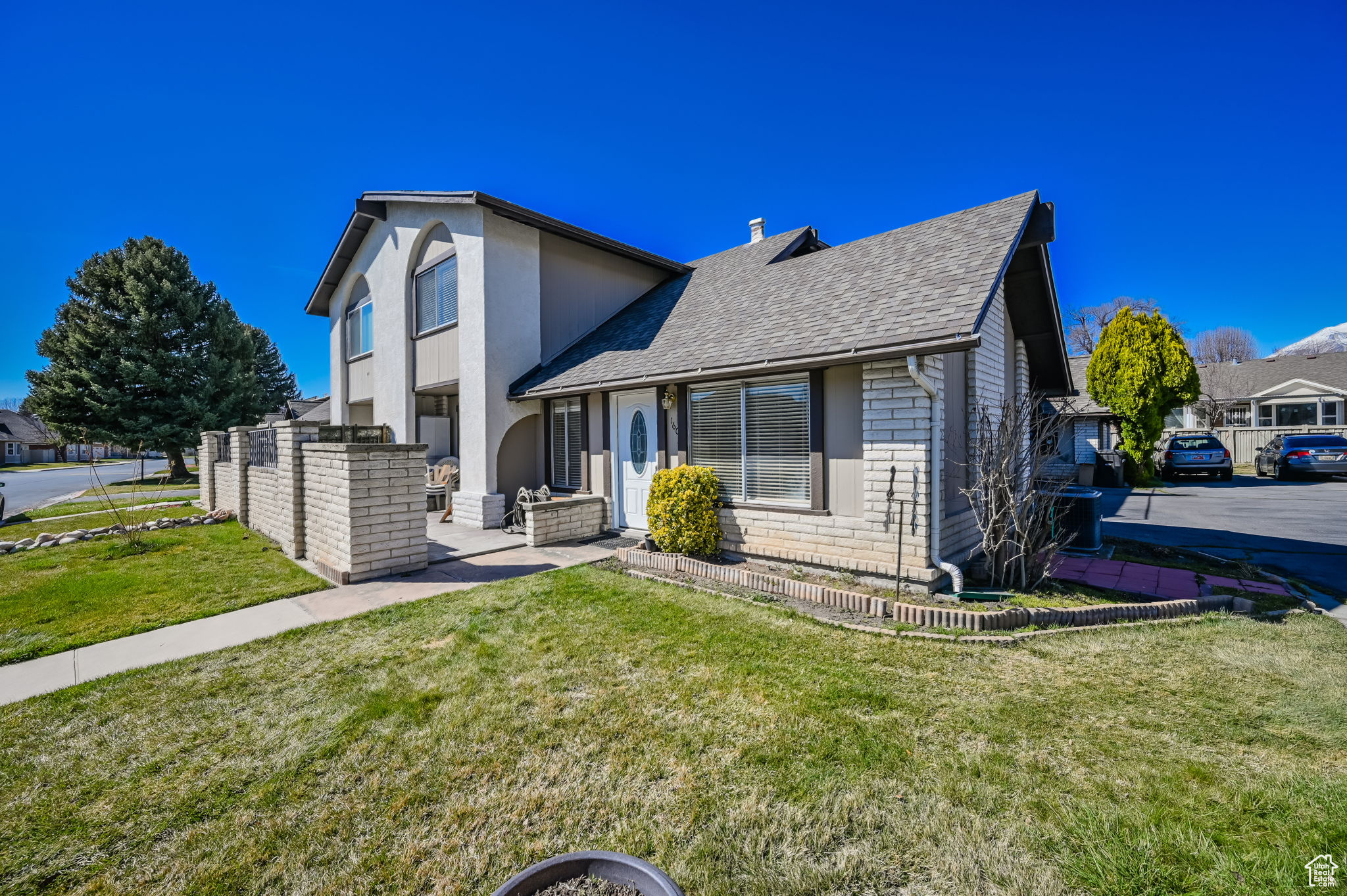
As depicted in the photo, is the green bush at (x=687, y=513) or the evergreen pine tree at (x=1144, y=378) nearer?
the green bush at (x=687, y=513)

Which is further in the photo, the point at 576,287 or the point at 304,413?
the point at 304,413

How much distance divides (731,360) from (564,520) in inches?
166

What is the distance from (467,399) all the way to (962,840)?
1111cm

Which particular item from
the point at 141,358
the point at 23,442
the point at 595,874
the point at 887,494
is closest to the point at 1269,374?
the point at 887,494

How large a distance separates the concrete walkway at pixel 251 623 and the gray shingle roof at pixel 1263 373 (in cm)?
2986

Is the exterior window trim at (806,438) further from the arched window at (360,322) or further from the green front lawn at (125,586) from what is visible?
the arched window at (360,322)

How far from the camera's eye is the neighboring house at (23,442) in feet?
174

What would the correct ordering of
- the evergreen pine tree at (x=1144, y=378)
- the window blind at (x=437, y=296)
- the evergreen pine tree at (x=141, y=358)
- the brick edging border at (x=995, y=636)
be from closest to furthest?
the brick edging border at (x=995, y=636) < the window blind at (x=437, y=296) < the evergreen pine tree at (x=1144, y=378) < the evergreen pine tree at (x=141, y=358)

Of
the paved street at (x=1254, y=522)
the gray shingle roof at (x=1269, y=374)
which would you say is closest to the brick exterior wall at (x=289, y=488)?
the paved street at (x=1254, y=522)

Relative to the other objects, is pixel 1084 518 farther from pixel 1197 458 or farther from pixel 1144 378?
pixel 1197 458

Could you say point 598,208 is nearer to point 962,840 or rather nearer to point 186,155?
point 186,155

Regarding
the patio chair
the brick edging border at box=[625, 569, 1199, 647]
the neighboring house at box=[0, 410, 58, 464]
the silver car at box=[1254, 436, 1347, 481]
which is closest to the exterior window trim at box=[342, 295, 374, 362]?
the patio chair

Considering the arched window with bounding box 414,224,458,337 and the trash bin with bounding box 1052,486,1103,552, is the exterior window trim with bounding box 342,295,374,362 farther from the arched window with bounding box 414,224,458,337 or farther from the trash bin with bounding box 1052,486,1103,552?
the trash bin with bounding box 1052,486,1103,552

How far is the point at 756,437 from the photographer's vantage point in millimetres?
7820
